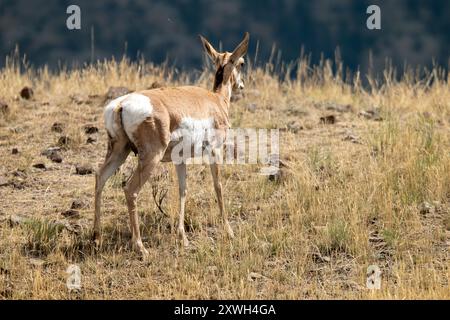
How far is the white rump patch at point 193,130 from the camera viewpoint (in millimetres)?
10203

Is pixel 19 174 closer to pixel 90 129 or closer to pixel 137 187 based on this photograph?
pixel 90 129

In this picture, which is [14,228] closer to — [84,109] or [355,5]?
[84,109]

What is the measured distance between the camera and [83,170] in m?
12.4

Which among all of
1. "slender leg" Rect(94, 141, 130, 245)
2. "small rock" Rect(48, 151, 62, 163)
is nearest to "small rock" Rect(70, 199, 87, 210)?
"slender leg" Rect(94, 141, 130, 245)

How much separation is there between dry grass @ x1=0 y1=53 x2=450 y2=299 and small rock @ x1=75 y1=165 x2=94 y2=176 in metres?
0.10

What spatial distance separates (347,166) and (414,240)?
2.01 metres

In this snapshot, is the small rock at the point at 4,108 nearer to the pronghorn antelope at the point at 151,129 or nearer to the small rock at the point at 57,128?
the small rock at the point at 57,128

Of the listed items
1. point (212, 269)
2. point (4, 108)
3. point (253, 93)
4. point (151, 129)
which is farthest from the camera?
point (253, 93)

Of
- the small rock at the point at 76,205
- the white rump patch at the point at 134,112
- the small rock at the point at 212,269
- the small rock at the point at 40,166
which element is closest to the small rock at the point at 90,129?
the small rock at the point at 40,166

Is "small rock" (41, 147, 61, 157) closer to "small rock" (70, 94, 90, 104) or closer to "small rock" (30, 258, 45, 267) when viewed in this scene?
"small rock" (70, 94, 90, 104)

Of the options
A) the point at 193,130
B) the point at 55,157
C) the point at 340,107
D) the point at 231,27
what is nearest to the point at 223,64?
the point at 193,130

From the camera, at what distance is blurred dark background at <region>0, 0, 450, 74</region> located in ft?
235

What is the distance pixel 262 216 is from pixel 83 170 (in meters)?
2.53

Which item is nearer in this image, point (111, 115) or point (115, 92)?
point (111, 115)
